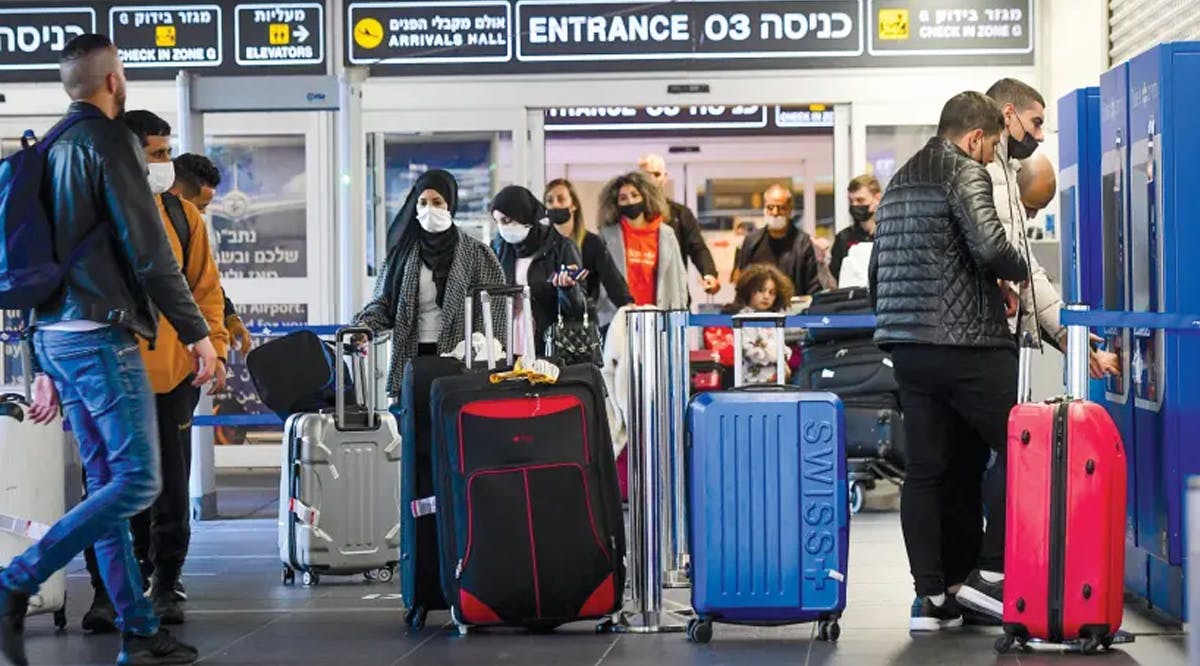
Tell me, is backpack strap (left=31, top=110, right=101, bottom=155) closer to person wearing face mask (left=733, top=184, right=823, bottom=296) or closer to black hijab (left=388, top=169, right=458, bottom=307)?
black hijab (left=388, top=169, right=458, bottom=307)

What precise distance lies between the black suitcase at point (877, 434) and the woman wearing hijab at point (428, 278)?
117 inches

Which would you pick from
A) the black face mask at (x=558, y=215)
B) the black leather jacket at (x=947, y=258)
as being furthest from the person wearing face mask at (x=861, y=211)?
the black leather jacket at (x=947, y=258)

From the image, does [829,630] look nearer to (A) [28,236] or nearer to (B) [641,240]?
(A) [28,236]

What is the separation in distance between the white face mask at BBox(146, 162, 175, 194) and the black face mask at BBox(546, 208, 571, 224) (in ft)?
10.5

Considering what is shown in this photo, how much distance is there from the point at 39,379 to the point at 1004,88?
3008 mm

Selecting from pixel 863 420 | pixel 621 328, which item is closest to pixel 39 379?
pixel 621 328

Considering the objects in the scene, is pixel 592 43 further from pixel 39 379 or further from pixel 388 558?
pixel 39 379

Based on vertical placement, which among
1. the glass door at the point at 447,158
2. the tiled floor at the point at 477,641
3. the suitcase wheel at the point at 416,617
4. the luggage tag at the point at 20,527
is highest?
the glass door at the point at 447,158

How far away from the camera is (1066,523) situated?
5.55 m

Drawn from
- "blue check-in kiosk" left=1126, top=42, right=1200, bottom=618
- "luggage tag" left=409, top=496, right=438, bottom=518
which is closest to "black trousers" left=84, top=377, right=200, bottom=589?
"luggage tag" left=409, top=496, right=438, bottom=518

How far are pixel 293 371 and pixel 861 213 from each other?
4.11 meters

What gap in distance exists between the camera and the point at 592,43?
12.1m

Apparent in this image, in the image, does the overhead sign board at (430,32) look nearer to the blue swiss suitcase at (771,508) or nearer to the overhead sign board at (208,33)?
the overhead sign board at (208,33)

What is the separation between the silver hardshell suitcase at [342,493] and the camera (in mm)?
7730
